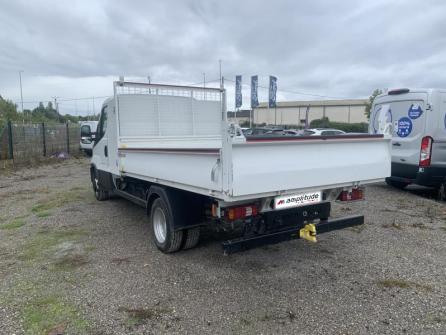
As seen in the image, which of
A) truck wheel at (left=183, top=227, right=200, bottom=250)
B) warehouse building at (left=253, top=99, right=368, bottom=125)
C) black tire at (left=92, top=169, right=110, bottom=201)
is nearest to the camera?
truck wheel at (left=183, top=227, right=200, bottom=250)

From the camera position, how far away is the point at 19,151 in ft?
58.0

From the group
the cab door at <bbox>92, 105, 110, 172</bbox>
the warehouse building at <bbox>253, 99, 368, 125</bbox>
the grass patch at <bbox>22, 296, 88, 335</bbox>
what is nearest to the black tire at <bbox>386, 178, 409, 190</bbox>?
the cab door at <bbox>92, 105, 110, 172</bbox>

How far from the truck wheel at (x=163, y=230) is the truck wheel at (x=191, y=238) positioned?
91 millimetres

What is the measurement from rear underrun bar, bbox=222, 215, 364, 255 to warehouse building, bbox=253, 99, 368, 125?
72.4 metres

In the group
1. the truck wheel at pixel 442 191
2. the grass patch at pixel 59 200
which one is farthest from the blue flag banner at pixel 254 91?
the truck wheel at pixel 442 191

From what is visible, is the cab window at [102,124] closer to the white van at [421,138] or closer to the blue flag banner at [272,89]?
the white van at [421,138]

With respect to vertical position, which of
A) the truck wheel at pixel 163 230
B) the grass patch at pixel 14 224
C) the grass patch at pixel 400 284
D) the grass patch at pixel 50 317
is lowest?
the grass patch at pixel 14 224

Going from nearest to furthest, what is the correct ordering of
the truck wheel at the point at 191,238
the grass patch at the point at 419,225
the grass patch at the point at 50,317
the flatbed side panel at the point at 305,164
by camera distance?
the grass patch at the point at 50,317
the flatbed side panel at the point at 305,164
the truck wheel at the point at 191,238
the grass patch at the point at 419,225

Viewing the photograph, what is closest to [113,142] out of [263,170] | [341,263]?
[263,170]

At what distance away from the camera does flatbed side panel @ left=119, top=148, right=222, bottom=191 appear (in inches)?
145

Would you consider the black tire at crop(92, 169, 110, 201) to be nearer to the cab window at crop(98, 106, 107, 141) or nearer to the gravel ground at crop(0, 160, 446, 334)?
the cab window at crop(98, 106, 107, 141)

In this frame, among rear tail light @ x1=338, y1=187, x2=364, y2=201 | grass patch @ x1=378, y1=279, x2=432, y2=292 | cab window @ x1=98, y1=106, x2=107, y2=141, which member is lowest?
grass patch @ x1=378, y1=279, x2=432, y2=292

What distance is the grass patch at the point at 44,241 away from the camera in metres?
5.21

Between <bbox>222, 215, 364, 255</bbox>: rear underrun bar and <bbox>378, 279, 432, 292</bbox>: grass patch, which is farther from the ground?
<bbox>222, 215, 364, 255</bbox>: rear underrun bar
